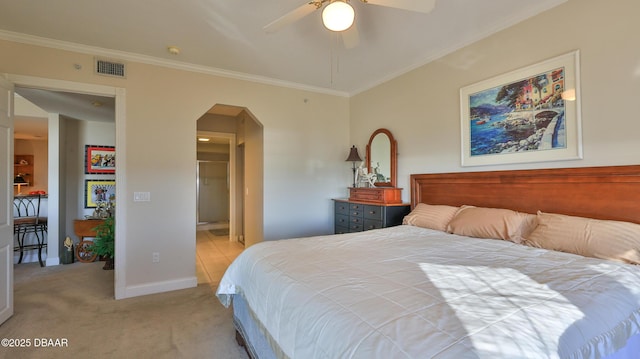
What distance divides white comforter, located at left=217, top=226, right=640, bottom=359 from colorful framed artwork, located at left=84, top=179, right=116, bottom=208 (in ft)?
15.2

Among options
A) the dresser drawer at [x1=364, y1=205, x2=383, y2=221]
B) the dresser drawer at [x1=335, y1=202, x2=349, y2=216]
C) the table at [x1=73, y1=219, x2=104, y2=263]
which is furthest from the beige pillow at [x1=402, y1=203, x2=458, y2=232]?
the table at [x1=73, y1=219, x2=104, y2=263]

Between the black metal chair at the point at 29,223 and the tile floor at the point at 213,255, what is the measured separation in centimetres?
240

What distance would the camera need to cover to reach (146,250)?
3395 millimetres

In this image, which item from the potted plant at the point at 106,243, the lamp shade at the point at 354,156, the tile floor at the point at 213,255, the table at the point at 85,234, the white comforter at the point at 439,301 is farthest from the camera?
the table at the point at 85,234

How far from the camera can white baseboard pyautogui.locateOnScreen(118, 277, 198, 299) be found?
10.8 ft

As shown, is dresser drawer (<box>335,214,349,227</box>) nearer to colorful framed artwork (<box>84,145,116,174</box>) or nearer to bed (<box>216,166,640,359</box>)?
bed (<box>216,166,640,359</box>)

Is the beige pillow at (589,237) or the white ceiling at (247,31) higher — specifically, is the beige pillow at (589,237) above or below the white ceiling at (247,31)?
below

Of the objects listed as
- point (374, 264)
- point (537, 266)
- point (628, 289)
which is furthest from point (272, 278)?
point (628, 289)

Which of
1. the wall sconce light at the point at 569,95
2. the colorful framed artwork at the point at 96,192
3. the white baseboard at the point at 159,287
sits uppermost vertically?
the wall sconce light at the point at 569,95

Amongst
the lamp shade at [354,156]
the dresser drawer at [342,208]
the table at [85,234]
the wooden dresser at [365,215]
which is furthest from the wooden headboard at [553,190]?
the table at [85,234]

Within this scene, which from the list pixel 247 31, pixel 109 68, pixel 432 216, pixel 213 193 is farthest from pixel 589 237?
pixel 213 193

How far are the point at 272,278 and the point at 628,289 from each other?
1.72 metres

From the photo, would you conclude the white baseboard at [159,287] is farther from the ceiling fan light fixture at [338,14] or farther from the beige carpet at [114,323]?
the ceiling fan light fixture at [338,14]

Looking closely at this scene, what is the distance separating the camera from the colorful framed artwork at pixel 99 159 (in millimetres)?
5230
